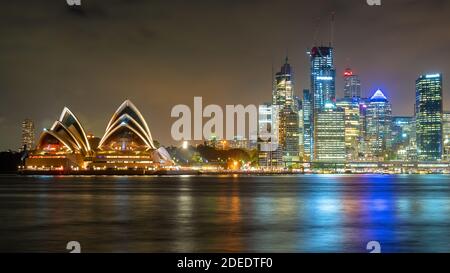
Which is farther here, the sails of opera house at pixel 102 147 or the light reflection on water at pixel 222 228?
the sails of opera house at pixel 102 147

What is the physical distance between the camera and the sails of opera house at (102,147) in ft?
416

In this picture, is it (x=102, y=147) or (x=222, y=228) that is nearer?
(x=222, y=228)

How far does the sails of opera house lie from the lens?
126750 mm

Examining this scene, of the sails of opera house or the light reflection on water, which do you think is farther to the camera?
the sails of opera house

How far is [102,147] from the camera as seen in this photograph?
14062 cm

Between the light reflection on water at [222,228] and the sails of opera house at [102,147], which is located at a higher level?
the sails of opera house at [102,147]

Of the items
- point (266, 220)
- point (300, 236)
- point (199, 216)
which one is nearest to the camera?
point (300, 236)

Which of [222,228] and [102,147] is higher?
[102,147]

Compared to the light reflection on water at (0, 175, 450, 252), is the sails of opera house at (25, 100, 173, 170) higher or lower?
higher

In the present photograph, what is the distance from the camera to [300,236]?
26141 mm
